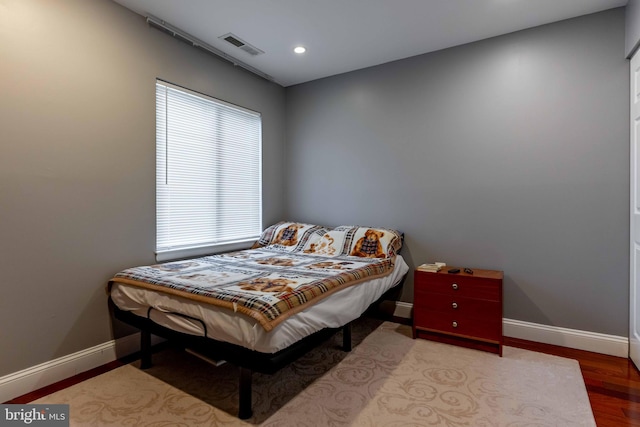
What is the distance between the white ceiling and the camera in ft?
8.11

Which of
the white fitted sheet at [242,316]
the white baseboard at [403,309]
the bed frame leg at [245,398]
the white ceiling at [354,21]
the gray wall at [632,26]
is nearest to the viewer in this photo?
the white fitted sheet at [242,316]

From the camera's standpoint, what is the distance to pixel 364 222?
3.65 meters

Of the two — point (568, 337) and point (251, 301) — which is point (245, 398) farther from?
point (568, 337)

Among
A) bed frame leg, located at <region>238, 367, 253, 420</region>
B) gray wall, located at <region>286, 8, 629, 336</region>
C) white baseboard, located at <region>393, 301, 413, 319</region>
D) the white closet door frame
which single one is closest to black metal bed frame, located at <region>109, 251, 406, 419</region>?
bed frame leg, located at <region>238, 367, 253, 420</region>

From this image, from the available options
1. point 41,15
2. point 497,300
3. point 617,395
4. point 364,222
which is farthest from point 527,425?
point 41,15

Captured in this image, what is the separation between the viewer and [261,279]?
7.11ft

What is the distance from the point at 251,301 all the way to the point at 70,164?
1.66 metres

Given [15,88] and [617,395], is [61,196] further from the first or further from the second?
[617,395]

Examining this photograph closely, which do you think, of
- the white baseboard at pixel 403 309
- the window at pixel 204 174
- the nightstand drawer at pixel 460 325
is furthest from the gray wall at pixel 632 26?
the window at pixel 204 174

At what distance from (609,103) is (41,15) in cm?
406

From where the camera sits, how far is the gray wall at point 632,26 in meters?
2.23

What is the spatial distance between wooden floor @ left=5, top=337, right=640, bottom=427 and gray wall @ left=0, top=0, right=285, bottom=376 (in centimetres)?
20

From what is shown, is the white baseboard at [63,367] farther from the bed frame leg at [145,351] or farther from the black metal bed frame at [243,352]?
the black metal bed frame at [243,352]

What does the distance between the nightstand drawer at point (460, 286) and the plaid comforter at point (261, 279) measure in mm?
323
